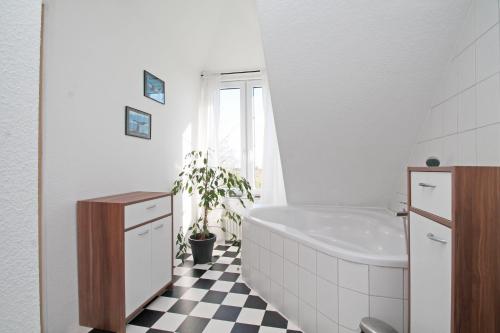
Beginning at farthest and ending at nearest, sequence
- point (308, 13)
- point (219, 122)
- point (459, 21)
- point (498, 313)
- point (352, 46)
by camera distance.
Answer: point (219, 122)
point (352, 46)
point (308, 13)
point (459, 21)
point (498, 313)

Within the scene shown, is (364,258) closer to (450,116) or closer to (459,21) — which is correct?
(450,116)

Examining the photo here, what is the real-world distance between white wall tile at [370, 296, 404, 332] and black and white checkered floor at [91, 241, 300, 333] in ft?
1.88

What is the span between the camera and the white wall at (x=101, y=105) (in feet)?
4.90

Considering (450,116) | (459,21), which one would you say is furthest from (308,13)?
(450,116)

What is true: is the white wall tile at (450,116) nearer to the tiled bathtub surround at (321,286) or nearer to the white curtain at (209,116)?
the tiled bathtub surround at (321,286)

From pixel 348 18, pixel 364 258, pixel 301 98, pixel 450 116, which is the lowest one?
pixel 364 258

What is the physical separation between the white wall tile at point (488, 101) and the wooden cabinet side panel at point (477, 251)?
0.58 metres

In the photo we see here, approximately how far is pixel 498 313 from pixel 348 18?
5.00 ft

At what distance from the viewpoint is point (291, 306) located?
176cm

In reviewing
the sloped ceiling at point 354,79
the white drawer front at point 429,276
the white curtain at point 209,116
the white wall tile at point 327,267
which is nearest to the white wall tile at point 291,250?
the white wall tile at point 327,267

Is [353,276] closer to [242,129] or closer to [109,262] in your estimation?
[109,262]

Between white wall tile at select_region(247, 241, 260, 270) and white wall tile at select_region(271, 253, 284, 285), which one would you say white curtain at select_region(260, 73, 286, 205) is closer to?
white wall tile at select_region(247, 241, 260, 270)

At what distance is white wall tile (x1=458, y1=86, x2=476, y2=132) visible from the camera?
128 cm

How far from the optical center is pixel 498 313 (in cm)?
73
